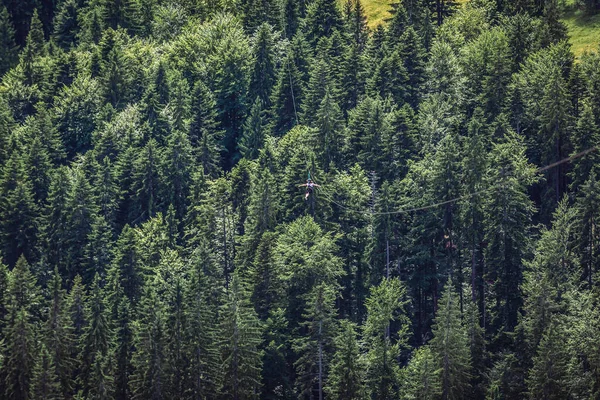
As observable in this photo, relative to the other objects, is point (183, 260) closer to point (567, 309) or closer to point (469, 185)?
point (469, 185)

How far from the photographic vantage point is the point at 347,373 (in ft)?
323

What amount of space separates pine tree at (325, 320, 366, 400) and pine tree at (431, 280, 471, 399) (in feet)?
24.6

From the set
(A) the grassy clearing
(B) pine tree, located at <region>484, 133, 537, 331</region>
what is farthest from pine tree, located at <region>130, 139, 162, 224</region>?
(A) the grassy clearing

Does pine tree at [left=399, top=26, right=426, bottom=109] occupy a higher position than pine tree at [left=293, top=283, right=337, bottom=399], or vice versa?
pine tree at [left=399, top=26, right=426, bottom=109]

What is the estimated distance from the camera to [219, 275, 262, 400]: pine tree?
334ft

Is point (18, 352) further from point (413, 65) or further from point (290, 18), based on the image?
point (290, 18)

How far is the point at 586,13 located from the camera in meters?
174

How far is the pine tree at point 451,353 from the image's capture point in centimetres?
9812

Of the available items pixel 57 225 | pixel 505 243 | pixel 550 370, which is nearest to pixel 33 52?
pixel 57 225

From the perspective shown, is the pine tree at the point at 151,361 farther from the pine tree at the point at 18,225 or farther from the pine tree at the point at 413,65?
the pine tree at the point at 413,65

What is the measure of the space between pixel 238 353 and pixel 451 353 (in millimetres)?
20392

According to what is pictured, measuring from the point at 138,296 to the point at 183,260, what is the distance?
24.5 feet

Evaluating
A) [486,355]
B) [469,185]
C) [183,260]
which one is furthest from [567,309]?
[183,260]

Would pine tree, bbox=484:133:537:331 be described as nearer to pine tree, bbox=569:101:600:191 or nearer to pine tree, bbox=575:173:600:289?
pine tree, bbox=575:173:600:289
